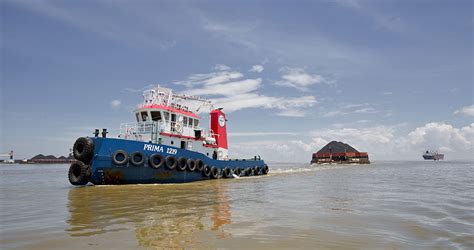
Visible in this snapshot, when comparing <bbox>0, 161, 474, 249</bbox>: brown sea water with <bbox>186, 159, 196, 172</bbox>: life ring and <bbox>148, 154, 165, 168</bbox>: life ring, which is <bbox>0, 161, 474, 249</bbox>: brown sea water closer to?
<bbox>148, 154, 165, 168</bbox>: life ring

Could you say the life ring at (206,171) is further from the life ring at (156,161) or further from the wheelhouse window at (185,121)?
the life ring at (156,161)

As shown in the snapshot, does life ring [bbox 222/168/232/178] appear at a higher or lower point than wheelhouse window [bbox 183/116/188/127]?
lower

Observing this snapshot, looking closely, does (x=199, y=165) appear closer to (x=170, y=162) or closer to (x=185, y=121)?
(x=170, y=162)

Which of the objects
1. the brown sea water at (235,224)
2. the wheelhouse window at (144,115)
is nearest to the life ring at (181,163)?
the wheelhouse window at (144,115)

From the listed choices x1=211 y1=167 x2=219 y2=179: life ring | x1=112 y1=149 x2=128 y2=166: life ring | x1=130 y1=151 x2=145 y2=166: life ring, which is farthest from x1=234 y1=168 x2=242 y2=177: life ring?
x1=112 y1=149 x2=128 y2=166: life ring

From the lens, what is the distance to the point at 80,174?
48.9 feet

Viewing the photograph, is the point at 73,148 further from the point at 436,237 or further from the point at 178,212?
the point at 436,237

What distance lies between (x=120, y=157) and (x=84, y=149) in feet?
5.35

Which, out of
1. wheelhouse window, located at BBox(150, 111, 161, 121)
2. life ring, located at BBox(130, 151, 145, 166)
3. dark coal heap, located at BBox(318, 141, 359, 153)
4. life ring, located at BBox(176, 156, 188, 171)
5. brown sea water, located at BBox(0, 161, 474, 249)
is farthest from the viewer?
dark coal heap, located at BBox(318, 141, 359, 153)

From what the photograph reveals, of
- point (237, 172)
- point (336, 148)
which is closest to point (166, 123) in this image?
point (237, 172)

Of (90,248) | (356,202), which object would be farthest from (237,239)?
(356,202)

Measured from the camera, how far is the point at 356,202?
33.4ft

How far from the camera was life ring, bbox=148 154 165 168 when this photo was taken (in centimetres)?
1598

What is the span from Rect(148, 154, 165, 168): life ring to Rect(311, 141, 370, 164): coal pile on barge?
234 ft
